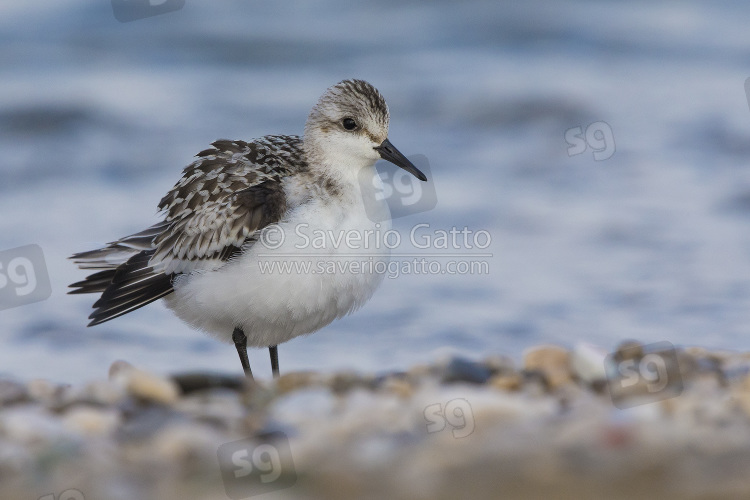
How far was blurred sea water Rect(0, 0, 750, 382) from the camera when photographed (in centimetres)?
807

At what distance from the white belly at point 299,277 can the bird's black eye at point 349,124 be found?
2.22ft

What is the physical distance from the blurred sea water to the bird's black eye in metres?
1.77

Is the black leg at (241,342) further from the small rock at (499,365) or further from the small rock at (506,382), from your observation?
the small rock at (506,382)

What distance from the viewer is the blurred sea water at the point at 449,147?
8.07 m

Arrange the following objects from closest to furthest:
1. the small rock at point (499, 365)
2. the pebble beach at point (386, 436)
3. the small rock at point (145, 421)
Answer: the pebble beach at point (386, 436)
the small rock at point (145, 421)
the small rock at point (499, 365)

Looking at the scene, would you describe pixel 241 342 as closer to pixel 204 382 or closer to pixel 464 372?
pixel 204 382

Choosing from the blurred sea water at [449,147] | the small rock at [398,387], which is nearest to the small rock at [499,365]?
the small rock at [398,387]

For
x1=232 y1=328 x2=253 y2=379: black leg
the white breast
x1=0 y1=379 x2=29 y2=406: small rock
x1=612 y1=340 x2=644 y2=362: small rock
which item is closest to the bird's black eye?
the white breast

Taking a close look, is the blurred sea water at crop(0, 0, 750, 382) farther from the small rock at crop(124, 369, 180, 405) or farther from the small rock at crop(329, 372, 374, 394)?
the small rock at crop(124, 369, 180, 405)

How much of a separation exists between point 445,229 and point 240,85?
5.07 meters

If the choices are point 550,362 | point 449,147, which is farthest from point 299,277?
point 449,147

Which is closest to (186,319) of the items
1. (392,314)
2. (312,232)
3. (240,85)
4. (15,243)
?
(312,232)

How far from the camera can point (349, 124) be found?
657 cm

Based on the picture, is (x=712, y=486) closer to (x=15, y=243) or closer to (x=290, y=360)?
(x=290, y=360)
